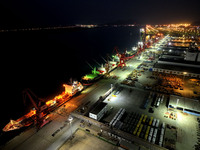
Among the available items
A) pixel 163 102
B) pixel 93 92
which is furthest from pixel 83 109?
pixel 163 102

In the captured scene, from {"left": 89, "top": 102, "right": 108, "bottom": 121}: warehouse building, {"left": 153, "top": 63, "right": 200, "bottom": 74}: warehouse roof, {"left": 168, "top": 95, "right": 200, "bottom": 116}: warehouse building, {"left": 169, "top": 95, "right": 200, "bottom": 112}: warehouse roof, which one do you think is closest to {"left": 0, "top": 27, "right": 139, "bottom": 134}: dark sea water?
{"left": 89, "top": 102, "right": 108, "bottom": 121}: warehouse building

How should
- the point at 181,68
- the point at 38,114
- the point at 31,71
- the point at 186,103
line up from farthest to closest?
the point at 31,71 < the point at 181,68 < the point at 186,103 < the point at 38,114

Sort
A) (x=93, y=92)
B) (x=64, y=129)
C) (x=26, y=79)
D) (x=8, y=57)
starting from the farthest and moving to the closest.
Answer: (x=8, y=57)
(x=26, y=79)
(x=93, y=92)
(x=64, y=129)

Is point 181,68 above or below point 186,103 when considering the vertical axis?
above

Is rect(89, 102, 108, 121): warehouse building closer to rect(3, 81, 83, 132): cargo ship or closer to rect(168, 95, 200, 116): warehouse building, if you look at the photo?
rect(3, 81, 83, 132): cargo ship

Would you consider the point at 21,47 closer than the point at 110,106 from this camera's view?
No

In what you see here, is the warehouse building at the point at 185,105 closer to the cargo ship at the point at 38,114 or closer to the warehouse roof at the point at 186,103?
the warehouse roof at the point at 186,103

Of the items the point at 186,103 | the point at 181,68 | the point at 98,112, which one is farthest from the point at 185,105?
the point at 181,68

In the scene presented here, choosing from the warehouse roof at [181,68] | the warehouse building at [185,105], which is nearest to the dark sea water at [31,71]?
the warehouse roof at [181,68]

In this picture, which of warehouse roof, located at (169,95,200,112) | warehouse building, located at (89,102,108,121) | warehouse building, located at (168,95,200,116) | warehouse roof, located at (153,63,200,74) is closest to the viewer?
warehouse building, located at (89,102,108,121)

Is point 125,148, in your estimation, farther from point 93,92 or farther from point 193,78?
point 193,78

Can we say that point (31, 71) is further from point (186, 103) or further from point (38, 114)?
point (186, 103)
